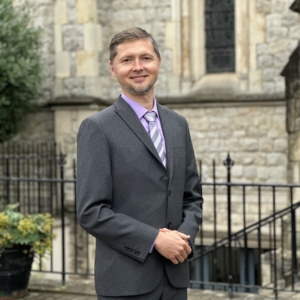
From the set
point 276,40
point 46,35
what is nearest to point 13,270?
point 276,40

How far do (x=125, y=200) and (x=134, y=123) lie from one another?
333 millimetres

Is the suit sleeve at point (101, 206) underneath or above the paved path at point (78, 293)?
above

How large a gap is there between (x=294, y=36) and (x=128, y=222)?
9166 mm

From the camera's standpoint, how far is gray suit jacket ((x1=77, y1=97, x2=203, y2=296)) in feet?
8.48

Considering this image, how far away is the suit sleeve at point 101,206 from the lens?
257 cm

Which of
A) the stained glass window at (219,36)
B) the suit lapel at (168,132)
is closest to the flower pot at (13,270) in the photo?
the suit lapel at (168,132)

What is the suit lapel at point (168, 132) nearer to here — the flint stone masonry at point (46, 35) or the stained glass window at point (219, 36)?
the stained glass window at point (219, 36)

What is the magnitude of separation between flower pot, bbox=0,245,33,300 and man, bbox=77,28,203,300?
121 inches

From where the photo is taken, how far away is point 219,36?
12078 mm

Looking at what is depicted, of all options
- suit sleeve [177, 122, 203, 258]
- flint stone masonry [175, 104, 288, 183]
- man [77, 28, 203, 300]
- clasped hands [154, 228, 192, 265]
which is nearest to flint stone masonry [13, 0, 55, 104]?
flint stone masonry [175, 104, 288, 183]

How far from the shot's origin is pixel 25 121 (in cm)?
1281

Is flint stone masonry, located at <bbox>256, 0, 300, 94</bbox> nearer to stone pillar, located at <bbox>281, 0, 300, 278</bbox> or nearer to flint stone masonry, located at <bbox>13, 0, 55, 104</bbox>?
stone pillar, located at <bbox>281, 0, 300, 278</bbox>

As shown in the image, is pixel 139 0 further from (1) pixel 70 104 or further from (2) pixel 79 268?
(2) pixel 79 268

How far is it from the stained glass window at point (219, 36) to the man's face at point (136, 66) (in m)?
9.49
